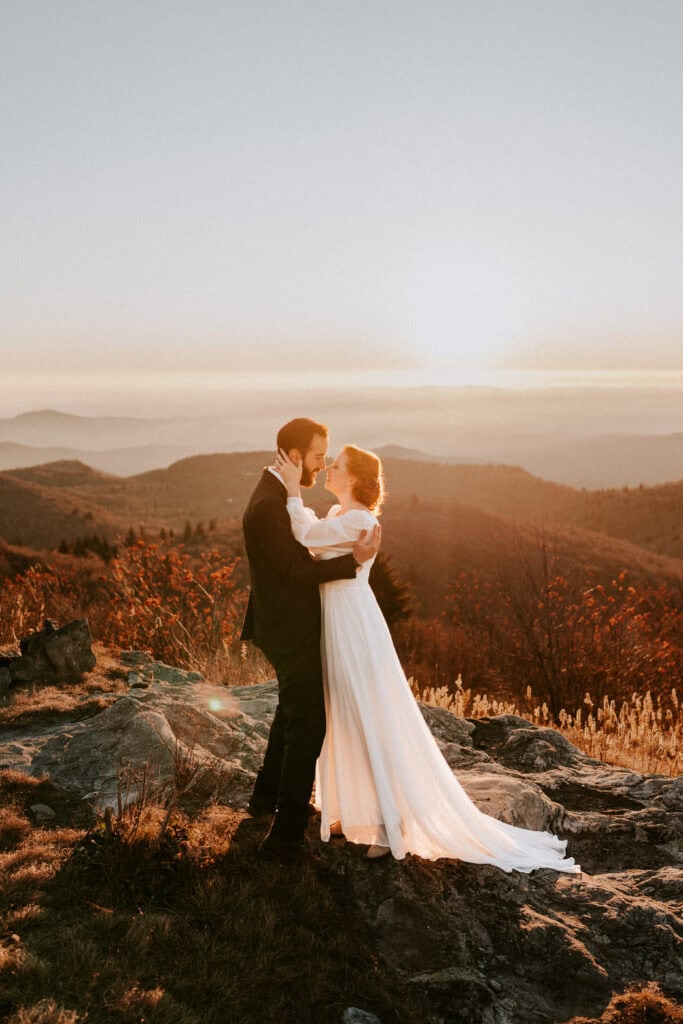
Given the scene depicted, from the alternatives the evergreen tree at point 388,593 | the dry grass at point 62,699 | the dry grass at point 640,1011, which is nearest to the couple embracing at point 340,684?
the dry grass at point 640,1011

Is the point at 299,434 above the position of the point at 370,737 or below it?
above

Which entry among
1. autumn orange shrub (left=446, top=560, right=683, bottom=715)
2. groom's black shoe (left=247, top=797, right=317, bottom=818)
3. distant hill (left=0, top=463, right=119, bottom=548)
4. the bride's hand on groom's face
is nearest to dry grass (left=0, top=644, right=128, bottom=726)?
groom's black shoe (left=247, top=797, right=317, bottom=818)

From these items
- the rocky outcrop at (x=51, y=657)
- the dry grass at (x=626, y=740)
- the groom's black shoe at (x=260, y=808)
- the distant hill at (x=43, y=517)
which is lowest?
the distant hill at (x=43, y=517)

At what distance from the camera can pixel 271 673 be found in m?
11.3

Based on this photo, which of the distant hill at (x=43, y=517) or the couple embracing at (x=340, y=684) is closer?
the couple embracing at (x=340, y=684)

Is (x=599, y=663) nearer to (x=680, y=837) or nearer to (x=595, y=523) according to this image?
(x=680, y=837)

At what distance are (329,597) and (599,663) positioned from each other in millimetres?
8887

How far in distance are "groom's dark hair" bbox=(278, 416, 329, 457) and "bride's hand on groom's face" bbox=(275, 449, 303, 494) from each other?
65mm

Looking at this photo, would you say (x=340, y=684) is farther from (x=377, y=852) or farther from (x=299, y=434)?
(x=299, y=434)

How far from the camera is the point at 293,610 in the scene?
5.23 meters

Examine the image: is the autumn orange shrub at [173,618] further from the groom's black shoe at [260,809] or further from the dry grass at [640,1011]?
the dry grass at [640,1011]

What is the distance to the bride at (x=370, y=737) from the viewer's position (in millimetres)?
5348

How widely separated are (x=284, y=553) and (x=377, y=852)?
2.13 meters

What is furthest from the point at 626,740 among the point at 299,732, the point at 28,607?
the point at 28,607
